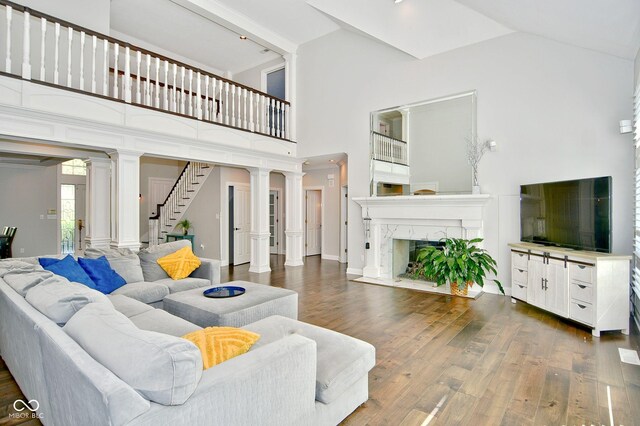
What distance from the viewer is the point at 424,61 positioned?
226 inches

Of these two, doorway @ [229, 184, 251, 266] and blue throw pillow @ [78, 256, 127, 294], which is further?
doorway @ [229, 184, 251, 266]

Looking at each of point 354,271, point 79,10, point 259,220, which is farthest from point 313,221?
point 79,10

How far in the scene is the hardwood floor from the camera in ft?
6.91

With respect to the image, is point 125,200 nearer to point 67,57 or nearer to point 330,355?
point 67,57

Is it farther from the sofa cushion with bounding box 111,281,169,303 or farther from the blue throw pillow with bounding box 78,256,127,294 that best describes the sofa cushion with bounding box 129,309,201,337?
the blue throw pillow with bounding box 78,256,127,294

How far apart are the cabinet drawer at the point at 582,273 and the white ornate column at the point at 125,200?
5.69 metres

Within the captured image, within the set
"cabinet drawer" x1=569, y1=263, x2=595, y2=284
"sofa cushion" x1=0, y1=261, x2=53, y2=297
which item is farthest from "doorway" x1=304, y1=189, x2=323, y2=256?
"sofa cushion" x1=0, y1=261, x2=53, y2=297

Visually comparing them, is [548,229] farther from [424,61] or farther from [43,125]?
[43,125]

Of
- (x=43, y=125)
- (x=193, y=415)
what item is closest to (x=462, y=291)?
(x=193, y=415)

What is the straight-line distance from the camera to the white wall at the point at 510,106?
164 inches

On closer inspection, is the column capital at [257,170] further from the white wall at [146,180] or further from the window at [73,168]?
the window at [73,168]

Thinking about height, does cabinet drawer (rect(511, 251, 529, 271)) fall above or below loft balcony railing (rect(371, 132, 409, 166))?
below

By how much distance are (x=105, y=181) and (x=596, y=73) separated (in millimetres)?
7577

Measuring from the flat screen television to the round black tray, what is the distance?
3883 mm
